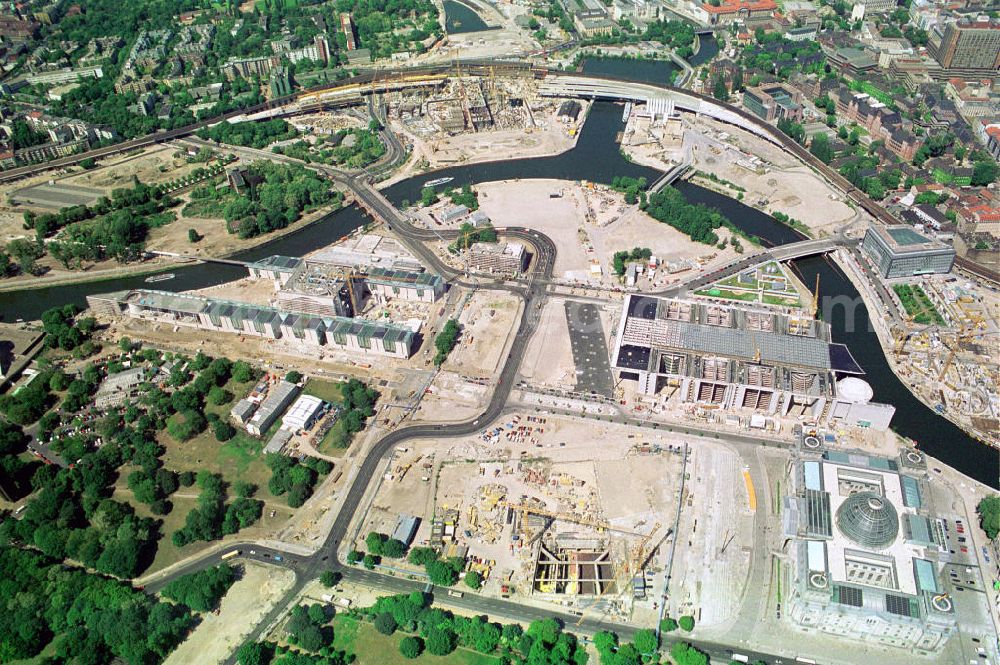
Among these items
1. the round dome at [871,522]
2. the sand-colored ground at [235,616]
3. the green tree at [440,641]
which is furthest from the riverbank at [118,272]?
the round dome at [871,522]

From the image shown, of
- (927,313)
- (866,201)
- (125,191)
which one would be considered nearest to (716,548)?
(927,313)

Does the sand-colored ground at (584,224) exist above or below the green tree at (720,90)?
below

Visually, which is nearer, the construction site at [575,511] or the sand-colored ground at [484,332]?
the construction site at [575,511]

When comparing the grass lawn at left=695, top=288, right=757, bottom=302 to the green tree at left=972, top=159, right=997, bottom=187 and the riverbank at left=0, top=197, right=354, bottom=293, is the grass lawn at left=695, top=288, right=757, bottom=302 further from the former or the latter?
the riverbank at left=0, top=197, right=354, bottom=293

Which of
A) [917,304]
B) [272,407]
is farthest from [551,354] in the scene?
[917,304]

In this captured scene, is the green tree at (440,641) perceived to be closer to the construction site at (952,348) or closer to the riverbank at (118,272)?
the construction site at (952,348)

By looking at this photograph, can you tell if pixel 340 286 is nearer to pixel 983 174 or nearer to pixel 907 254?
pixel 907 254
